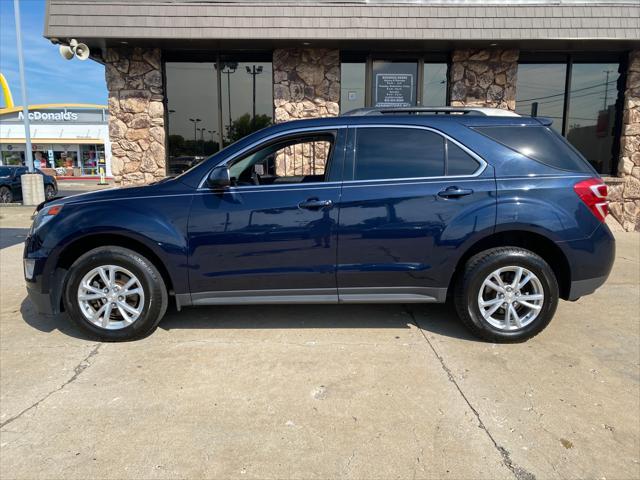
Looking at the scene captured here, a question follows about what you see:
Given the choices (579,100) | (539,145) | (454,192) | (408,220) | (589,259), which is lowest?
(589,259)

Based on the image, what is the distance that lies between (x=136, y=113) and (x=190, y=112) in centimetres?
101

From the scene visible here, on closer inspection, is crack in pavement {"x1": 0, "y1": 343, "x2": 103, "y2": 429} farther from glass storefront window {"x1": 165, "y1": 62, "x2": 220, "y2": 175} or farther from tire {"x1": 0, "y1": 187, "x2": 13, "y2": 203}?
tire {"x1": 0, "y1": 187, "x2": 13, "y2": 203}

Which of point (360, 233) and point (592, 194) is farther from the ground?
point (592, 194)

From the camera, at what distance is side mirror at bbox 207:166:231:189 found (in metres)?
3.56

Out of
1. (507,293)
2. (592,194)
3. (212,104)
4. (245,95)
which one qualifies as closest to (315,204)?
(507,293)

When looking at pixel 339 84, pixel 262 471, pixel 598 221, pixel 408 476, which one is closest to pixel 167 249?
pixel 262 471

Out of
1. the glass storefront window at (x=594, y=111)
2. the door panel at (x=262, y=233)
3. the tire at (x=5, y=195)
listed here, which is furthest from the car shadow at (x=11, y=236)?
the glass storefront window at (x=594, y=111)

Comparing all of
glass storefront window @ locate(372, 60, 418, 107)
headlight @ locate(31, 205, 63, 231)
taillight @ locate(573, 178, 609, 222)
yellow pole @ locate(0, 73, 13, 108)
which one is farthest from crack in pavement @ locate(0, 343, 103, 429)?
yellow pole @ locate(0, 73, 13, 108)

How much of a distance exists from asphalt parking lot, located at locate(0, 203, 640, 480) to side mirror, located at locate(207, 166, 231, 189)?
1.31 meters

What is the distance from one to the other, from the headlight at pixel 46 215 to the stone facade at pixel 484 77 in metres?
7.06

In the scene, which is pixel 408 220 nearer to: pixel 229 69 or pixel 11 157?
pixel 229 69

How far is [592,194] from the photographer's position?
12.0 feet

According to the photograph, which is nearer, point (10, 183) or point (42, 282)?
point (42, 282)

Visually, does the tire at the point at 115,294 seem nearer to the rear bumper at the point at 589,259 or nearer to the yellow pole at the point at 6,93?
the rear bumper at the point at 589,259
